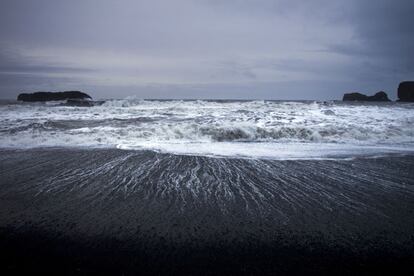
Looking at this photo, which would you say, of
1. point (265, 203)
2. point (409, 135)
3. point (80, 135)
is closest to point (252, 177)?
point (265, 203)

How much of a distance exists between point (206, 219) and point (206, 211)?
0.76 feet

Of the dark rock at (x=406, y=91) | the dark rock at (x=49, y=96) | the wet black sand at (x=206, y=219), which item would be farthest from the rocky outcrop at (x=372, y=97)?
the wet black sand at (x=206, y=219)

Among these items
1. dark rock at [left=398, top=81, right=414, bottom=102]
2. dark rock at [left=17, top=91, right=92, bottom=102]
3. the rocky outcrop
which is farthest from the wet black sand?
the rocky outcrop

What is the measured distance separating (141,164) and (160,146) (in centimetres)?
223

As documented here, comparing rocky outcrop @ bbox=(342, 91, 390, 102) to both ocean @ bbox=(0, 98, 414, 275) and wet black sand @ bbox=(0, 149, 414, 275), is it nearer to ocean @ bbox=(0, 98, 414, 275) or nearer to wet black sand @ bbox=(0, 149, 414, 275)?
ocean @ bbox=(0, 98, 414, 275)

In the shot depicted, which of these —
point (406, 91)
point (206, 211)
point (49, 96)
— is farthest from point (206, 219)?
point (406, 91)

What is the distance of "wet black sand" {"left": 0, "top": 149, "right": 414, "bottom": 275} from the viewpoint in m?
2.37

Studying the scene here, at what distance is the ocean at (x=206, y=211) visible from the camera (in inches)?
94.2

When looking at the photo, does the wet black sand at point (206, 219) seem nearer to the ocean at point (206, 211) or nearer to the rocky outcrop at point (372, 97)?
the ocean at point (206, 211)

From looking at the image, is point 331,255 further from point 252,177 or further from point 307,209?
point 252,177

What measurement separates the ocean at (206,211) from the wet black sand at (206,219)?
0.01 m

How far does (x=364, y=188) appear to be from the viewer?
4.46 meters

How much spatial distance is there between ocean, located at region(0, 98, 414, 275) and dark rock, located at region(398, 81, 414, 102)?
2718 inches

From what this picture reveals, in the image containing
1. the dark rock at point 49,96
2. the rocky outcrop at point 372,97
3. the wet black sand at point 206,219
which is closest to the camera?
the wet black sand at point 206,219
